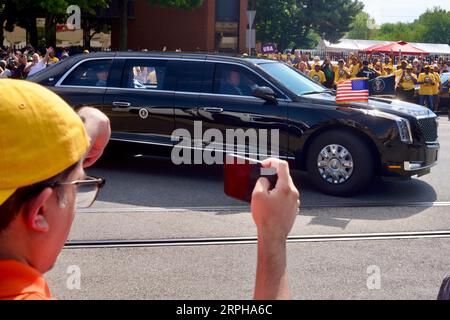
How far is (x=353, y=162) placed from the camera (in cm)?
823

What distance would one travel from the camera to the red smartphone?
6.54 ft

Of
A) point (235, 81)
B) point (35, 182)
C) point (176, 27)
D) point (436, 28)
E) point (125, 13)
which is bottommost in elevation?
point (235, 81)

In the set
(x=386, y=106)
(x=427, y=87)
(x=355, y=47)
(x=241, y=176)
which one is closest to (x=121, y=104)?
(x=386, y=106)

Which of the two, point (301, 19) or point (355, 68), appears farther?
point (301, 19)

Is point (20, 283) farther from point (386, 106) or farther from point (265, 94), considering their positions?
point (386, 106)

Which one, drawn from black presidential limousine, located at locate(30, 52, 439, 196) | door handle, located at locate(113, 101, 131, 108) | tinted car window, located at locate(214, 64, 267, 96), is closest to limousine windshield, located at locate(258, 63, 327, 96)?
black presidential limousine, located at locate(30, 52, 439, 196)

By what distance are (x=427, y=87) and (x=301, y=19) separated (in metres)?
45.9

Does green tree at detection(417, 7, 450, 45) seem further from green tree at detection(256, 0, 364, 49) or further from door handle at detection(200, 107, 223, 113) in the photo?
door handle at detection(200, 107, 223, 113)

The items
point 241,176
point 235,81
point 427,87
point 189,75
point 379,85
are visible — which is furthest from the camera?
point 427,87

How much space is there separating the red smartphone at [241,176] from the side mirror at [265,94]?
20.8 ft

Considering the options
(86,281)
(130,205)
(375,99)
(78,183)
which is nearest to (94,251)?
(86,281)

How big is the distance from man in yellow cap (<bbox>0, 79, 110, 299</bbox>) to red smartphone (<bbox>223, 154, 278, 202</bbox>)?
587 millimetres

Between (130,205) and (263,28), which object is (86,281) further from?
(263,28)
